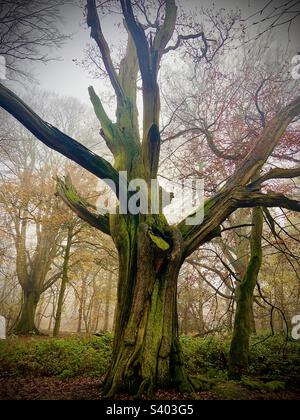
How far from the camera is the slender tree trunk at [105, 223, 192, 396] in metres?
3.48

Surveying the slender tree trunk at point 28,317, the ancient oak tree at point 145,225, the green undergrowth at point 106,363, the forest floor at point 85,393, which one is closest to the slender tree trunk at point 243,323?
the green undergrowth at point 106,363

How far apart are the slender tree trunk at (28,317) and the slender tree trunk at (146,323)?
10.0 metres

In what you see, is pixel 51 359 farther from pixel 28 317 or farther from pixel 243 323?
pixel 28 317

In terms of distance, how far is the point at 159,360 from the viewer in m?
3.55

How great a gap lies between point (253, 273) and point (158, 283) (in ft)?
8.62

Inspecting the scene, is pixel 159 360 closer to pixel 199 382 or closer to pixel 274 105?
pixel 199 382

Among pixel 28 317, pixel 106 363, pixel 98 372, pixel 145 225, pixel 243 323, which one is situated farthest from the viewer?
pixel 28 317

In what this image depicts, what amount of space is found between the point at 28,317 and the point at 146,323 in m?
11.2

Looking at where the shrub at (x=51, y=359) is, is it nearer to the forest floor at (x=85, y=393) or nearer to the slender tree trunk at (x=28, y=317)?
the forest floor at (x=85, y=393)

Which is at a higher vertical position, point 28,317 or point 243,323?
point 243,323

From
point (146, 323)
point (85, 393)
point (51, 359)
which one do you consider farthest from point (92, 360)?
point (146, 323)

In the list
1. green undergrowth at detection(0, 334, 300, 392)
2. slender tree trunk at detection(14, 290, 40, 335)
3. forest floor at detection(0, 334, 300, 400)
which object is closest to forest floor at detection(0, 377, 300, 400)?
forest floor at detection(0, 334, 300, 400)

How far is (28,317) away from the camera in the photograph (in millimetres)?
12695
